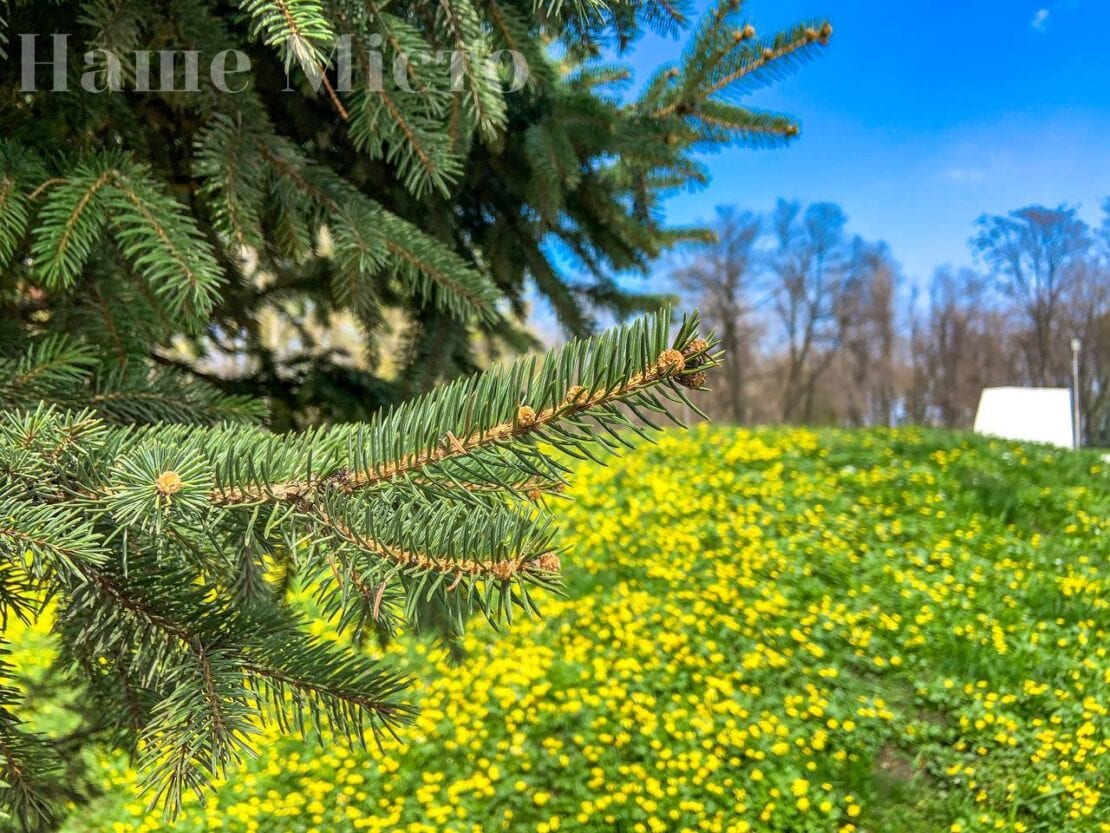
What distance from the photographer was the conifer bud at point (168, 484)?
0.39 meters

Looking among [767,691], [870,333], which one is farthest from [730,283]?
[767,691]

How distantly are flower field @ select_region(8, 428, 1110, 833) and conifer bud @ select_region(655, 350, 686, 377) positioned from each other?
1619mm

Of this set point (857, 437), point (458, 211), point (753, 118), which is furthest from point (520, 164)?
point (857, 437)

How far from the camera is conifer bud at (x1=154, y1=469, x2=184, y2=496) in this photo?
39cm

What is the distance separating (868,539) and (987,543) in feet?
2.34

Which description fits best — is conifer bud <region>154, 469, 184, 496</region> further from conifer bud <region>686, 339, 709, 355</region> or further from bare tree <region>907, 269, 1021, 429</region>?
bare tree <region>907, 269, 1021, 429</region>

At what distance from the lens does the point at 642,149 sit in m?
1.15

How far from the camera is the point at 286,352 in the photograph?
1.35m

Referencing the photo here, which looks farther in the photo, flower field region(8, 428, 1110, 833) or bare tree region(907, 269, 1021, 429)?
bare tree region(907, 269, 1021, 429)

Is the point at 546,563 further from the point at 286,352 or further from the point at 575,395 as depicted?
the point at 286,352

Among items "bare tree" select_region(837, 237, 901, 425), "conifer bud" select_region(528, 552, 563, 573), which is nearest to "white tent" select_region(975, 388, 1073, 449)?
"bare tree" select_region(837, 237, 901, 425)

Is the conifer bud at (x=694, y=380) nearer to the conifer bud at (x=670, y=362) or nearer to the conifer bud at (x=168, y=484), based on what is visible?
the conifer bud at (x=670, y=362)

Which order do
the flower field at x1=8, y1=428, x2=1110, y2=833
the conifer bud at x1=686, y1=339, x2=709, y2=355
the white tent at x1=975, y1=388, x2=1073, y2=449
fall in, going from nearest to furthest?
the conifer bud at x1=686, y1=339, x2=709, y2=355 < the flower field at x1=8, y1=428, x2=1110, y2=833 < the white tent at x1=975, y1=388, x2=1073, y2=449

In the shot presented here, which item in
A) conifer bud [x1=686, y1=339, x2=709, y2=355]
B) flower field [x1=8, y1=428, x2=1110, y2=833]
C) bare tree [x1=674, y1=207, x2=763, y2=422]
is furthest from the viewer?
bare tree [x1=674, y1=207, x2=763, y2=422]
